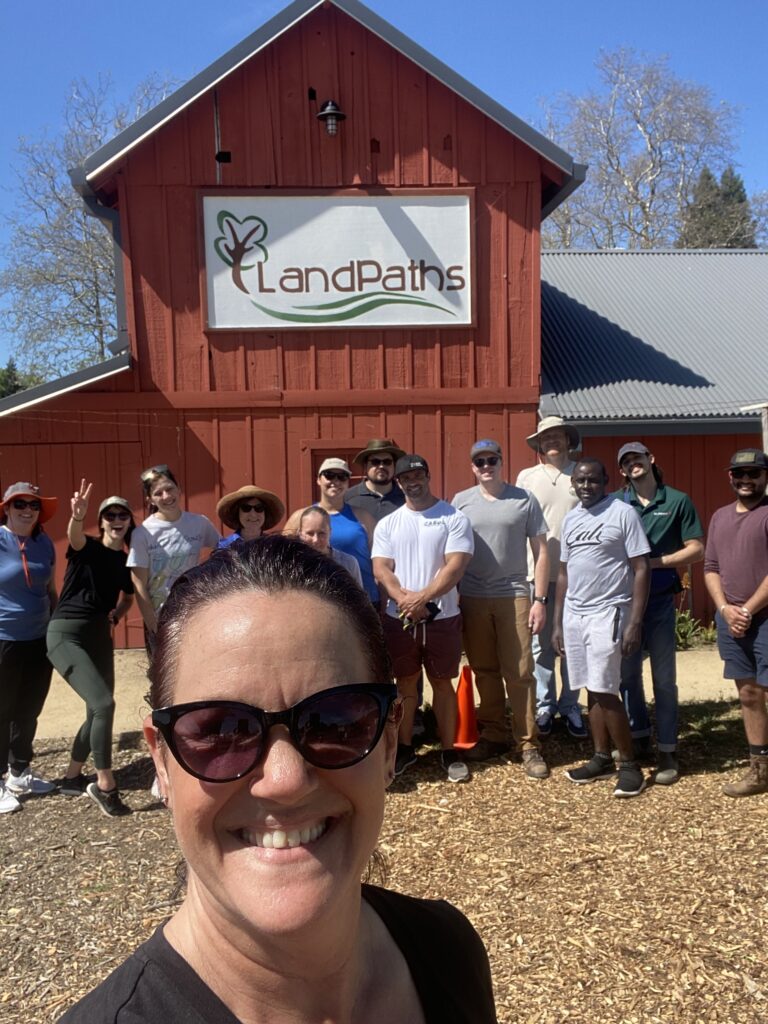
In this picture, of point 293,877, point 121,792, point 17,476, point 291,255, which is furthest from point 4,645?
point 291,255

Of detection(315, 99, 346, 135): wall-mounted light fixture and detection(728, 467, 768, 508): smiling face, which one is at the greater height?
detection(315, 99, 346, 135): wall-mounted light fixture

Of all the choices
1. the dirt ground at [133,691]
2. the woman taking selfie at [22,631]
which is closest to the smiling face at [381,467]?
the woman taking selfie at [22,631]

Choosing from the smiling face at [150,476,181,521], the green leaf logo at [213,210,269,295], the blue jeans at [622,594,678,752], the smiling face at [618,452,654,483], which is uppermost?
the green leaf logo at [213,210,269,295]

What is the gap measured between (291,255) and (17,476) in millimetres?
3881

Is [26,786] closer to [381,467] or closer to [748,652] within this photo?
[381,467]

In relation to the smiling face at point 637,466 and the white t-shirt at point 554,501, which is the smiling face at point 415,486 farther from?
the smiling face at point 637,466

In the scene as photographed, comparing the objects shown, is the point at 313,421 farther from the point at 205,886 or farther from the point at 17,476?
the point at 205,886

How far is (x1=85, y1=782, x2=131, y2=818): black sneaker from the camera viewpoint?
517 centimetres

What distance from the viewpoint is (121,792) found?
5.54 meters

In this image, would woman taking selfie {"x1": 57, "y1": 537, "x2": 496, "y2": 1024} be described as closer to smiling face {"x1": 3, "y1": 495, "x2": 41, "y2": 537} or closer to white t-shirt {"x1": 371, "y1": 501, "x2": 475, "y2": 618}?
white t-shirt {"x1": 371, "y1": 501, "x2": 475, "y2": 618}

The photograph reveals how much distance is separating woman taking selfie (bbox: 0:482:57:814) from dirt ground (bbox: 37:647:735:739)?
1.36 meters

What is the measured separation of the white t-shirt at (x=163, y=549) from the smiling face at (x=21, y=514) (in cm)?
66

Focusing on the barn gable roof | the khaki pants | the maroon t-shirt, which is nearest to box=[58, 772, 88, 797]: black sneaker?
the khaki pants

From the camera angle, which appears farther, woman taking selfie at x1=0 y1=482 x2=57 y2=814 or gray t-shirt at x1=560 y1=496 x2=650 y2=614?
woman taking selfie at x1=0 y1=482 x2=57 y2=814
